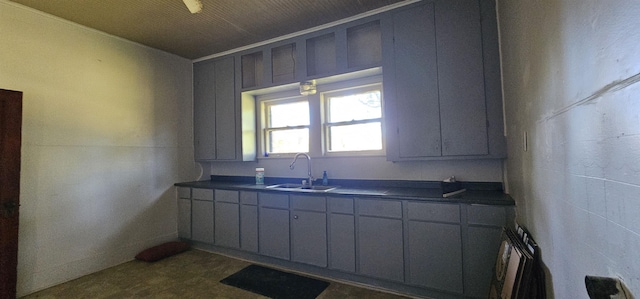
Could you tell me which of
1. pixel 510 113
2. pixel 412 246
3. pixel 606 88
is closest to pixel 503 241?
pixel 412 246

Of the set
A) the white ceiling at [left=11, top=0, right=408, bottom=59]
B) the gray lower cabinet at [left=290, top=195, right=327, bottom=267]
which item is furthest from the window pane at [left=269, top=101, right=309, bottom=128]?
the gray lower cabinet at [left=290, top=195, right=327, bottom=267]

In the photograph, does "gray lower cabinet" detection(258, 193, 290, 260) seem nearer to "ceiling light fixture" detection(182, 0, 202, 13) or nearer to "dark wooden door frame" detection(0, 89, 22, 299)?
"ceiling light fixture" detection(182, 0, 202, 13)

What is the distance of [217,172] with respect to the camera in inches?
169

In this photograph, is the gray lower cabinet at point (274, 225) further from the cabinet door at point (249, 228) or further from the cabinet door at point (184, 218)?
the cabinet door at point (184, 218)

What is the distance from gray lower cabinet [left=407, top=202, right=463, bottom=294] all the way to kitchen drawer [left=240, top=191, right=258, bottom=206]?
177cm

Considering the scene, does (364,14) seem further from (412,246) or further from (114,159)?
(114,159)

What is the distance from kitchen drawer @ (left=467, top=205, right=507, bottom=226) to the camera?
6.67 ft

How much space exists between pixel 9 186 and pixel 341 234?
310 cm

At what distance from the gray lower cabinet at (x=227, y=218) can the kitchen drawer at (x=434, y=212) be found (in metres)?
2.10

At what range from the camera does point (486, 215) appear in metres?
2.08

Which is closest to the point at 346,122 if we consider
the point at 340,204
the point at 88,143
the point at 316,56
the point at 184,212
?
the point at 316,56

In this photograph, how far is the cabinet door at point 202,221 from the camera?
3.60 m

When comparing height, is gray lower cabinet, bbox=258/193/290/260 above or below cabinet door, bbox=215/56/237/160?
below

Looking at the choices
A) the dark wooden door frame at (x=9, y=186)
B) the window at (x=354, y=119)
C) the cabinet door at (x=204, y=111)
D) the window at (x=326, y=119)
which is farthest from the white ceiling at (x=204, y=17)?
the dark wooden door frame at (x=9, y=186)
